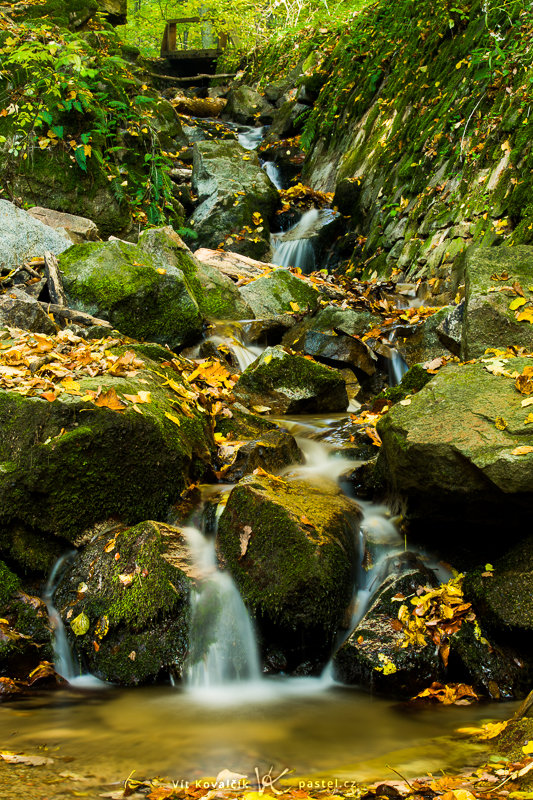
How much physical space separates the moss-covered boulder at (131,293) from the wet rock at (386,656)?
15.4 ft

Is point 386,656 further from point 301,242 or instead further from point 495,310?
point 301,242

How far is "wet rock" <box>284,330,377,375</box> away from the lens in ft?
24.9

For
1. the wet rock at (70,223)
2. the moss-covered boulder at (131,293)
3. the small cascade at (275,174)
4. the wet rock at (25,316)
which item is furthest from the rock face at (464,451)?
the small cascade at (275,174)

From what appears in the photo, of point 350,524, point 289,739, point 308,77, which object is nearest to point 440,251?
point 350,524

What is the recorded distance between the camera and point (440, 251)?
864cm

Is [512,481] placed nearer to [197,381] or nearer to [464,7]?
[197,381]

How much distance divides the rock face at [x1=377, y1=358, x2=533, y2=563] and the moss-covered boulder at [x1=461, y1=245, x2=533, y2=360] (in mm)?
770

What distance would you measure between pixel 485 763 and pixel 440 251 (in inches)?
298

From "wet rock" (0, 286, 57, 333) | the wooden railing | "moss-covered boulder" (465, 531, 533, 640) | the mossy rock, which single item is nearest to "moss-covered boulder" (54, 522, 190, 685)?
the mossy rock

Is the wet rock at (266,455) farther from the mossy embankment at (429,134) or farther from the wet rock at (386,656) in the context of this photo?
the mossy embankment at (429,134)

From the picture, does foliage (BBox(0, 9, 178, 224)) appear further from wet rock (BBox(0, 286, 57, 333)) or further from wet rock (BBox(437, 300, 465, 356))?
wet rock (BBox(437, 300, 465, 356))

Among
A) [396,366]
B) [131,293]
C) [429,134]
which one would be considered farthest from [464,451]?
[429,134]

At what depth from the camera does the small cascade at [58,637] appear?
138 inches

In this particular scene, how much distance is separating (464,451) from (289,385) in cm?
362
